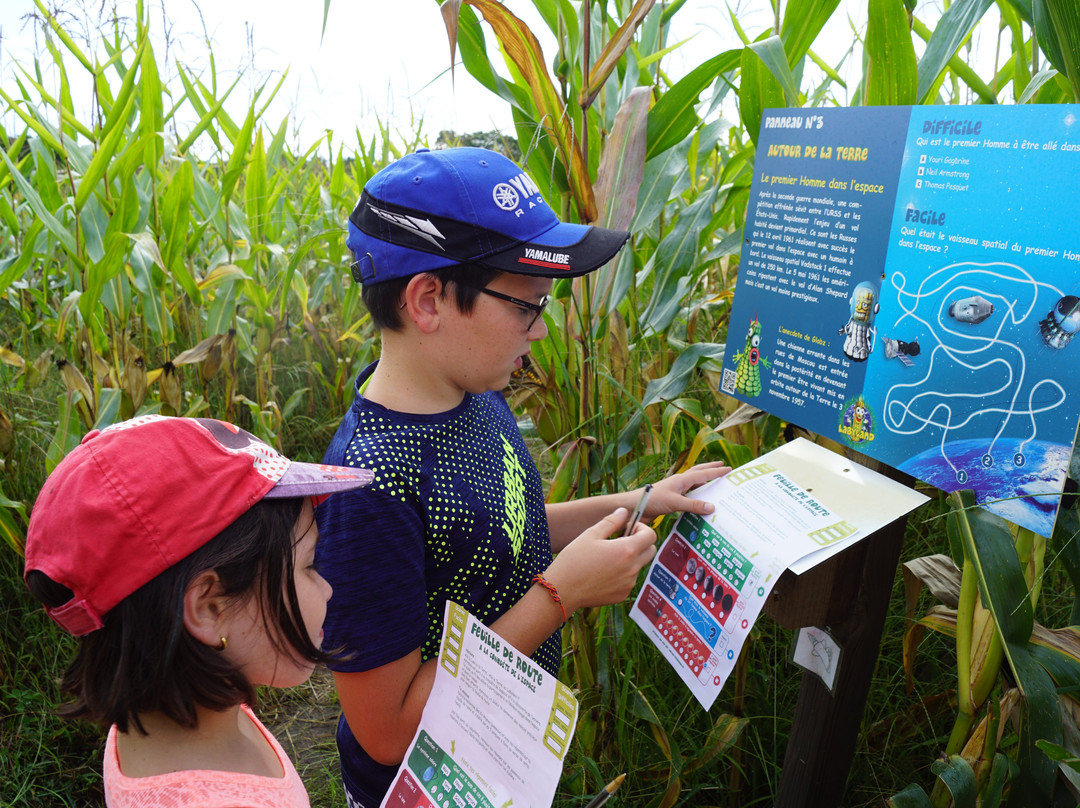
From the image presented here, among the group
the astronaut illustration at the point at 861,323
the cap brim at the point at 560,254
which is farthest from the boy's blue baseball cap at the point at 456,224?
the astronaut illustration at the point at 861,323

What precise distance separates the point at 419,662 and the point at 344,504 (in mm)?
234

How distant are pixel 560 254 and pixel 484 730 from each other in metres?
0.61

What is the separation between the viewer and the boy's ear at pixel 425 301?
40.2 inches

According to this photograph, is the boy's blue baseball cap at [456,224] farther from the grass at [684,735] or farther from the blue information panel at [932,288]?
the grass at [684,735]

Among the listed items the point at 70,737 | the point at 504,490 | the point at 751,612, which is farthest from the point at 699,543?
the point at 70,737

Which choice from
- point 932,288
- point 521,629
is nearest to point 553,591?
point 521,629

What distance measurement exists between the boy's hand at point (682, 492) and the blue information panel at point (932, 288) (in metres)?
0.15

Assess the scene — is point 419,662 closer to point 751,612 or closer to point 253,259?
point 751,612

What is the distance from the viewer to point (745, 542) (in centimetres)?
98

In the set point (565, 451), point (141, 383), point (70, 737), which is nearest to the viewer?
point (565, 451)

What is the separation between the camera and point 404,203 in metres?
1.02

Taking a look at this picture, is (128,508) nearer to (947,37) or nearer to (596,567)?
(596,567)

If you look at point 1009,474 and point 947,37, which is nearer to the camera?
point 1009,474

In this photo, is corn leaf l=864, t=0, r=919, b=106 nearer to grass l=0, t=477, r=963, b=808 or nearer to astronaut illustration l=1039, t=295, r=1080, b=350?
astronaut illustration l=1039, t=295, r=1080, b=350
